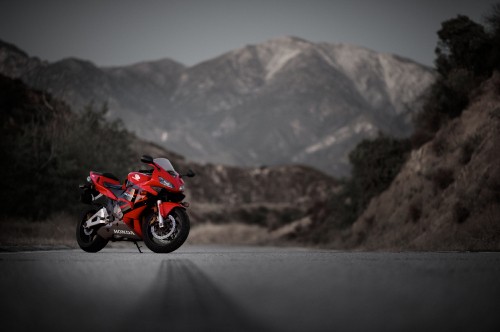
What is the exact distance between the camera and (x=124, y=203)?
13.5m

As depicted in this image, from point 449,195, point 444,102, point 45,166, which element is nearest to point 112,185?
point 449,195

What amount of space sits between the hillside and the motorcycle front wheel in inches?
336

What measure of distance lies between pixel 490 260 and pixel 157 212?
598 centimetres

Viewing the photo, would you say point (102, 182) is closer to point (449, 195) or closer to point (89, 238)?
point (89, 238)

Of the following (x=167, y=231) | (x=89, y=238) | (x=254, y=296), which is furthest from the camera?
(x=89, y=238)

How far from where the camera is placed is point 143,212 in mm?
13180

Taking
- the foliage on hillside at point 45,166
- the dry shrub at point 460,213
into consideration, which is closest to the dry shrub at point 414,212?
the dry shrub at point 460,213

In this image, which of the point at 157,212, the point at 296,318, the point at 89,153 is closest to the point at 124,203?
the point at 157,212

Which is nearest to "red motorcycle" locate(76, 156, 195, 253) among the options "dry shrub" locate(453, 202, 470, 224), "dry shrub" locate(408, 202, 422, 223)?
"dry shrub" locate(453, 202, 470, 224)

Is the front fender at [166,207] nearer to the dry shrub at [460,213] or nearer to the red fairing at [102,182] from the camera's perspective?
the red fairing at [102,182]

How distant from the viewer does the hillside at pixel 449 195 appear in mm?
20703

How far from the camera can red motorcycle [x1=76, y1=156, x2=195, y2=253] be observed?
41.5 ft

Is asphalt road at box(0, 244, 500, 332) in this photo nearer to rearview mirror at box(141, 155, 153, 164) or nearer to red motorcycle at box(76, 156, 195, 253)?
red motorcycle at box(76, 156, 195, 253)

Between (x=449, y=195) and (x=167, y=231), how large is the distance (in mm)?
15736
